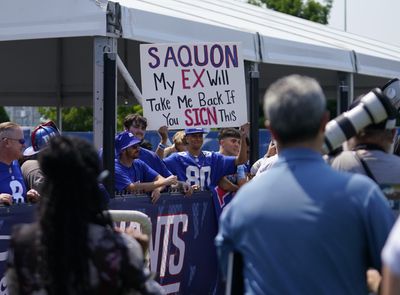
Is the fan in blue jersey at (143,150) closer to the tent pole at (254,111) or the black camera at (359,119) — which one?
the tent pole at (254,111)

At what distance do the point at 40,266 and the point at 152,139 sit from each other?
1727 cm

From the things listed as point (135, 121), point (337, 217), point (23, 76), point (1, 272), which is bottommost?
point (1, 272)

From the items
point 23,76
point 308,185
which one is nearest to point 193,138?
point 308,185

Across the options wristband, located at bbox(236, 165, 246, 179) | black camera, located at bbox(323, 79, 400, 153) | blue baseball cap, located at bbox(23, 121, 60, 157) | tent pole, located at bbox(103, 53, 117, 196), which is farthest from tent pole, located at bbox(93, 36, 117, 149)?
black camera, located at bbox(323, 79, 400, 153)

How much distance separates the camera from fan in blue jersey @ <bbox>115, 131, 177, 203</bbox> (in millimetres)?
8242

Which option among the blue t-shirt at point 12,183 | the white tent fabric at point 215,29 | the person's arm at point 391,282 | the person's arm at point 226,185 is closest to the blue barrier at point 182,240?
the person's arm at point 226,185

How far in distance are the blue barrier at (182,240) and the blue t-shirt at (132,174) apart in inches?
10.1

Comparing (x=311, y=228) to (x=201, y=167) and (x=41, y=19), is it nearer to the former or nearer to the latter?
(x=201, y=167)

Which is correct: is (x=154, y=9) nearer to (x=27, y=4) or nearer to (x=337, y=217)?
(x=27, y=4)

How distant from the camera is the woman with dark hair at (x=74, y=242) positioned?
10.6 ft

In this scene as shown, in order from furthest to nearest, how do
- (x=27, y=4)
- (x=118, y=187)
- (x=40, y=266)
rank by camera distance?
(x=27, y=4)
(x=118, y=187)
(x=40, y=266)

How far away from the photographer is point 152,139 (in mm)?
20547

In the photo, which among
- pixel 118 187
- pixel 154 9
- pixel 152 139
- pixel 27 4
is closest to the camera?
pixel 118 187

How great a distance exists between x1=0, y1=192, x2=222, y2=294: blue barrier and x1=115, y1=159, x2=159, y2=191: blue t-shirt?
26 cm
